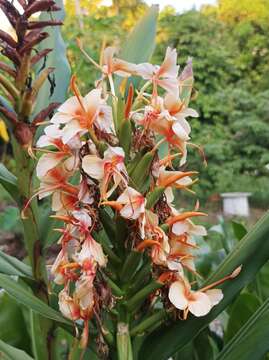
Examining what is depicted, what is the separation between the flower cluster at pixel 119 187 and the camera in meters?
0.63

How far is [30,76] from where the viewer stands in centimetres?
74

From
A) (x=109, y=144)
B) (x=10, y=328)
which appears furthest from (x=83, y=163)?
(x=10, y=328)

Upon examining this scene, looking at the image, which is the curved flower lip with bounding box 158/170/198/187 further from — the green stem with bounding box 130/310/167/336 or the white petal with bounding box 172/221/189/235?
the green stem with bounding box 130/310/167/336

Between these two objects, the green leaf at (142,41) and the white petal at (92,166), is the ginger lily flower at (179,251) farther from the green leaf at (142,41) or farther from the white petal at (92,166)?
the green leaf at (142,41)

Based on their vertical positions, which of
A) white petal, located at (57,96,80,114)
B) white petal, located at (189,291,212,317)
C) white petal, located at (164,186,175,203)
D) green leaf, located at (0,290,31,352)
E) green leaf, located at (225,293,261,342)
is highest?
white petal, located at (57,96,80,114)

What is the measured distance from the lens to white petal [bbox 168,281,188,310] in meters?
0.65

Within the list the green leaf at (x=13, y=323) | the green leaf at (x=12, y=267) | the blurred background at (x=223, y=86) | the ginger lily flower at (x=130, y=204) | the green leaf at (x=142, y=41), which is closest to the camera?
the ginger lily flower at (x=130, y=204)

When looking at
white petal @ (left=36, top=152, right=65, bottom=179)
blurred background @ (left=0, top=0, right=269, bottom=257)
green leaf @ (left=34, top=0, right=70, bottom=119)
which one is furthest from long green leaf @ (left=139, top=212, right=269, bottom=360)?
blurred background @ (left=0, top=0, right=269, bottom=257)

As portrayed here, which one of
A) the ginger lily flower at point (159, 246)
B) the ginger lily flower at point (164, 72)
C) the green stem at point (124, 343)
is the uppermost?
the ginger lily flower at point (164, 72)

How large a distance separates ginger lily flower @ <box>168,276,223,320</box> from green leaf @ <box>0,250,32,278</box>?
0.20 metres

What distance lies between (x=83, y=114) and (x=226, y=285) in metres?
0.25

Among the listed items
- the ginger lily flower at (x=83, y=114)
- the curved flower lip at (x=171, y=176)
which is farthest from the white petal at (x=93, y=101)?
the curved flower lip at (x=171, y=176)

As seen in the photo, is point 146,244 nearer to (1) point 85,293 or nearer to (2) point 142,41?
(1) point 85,293

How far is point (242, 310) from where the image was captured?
36.8 inches
